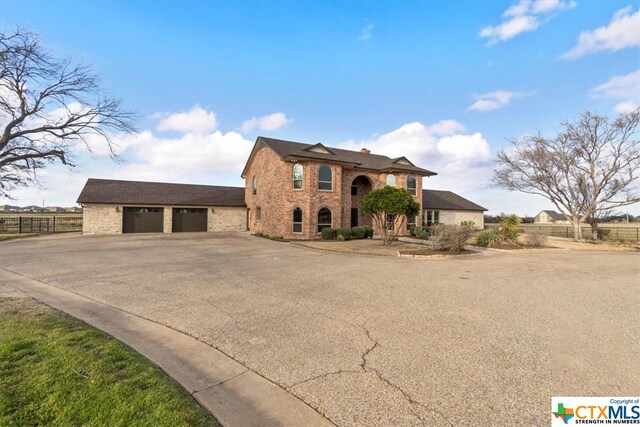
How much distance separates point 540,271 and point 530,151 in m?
22.0

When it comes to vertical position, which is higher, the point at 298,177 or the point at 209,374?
the point at 298,177

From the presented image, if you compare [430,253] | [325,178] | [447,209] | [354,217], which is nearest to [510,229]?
[430,253]

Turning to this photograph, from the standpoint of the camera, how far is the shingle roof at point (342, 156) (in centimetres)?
2271

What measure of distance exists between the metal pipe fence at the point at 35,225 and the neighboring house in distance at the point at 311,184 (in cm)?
1934

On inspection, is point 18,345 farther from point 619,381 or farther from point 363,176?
point 363,176

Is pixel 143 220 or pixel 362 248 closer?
pixel 362 248

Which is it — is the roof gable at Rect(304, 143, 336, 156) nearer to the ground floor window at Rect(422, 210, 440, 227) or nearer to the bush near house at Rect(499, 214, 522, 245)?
the bush near house at Rect(499, 214, 522, 245)

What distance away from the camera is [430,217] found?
33.5 meters

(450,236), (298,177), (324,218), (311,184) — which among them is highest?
(298,177)

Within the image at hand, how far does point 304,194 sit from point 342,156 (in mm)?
7378

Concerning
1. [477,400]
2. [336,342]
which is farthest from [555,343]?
[336,342]
